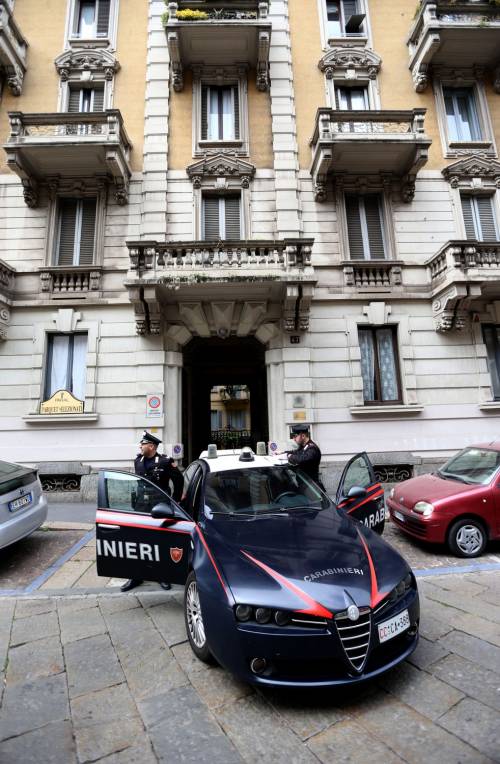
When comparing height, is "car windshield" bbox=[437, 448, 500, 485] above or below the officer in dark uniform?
below

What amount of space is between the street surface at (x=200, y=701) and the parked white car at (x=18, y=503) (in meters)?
1.42

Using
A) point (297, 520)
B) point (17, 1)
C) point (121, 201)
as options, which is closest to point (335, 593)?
point (297, 520)

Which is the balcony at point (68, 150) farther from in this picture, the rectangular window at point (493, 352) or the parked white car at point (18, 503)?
the rectangular window at point (493, 352)

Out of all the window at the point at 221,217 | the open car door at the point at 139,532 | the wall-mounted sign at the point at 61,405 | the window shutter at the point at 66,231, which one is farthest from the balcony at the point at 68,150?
the open car door at the point at 139,532

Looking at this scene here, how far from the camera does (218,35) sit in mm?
11266

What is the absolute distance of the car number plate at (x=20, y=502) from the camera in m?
5.31

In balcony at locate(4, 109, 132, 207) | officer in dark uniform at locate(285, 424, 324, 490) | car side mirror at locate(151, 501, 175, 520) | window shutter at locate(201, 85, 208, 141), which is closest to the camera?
car side mirror at locate(151, 501, 175, 520)

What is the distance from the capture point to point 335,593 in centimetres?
258

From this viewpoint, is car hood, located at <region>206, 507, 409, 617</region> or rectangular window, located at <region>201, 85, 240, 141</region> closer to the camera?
car hood, located at <region>206, 507, 409, 617</region>

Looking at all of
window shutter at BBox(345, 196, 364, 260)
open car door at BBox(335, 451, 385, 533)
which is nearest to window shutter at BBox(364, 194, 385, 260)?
window shutter at BBox(345, 196, 364, 260)

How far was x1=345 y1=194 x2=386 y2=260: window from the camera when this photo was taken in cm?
1088

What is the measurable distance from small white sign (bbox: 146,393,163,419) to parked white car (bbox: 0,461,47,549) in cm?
368

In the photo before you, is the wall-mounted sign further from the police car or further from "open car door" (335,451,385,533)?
"open car door" (335,451,385,533)

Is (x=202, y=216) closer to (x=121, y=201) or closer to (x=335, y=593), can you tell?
(x=121, y=201)
